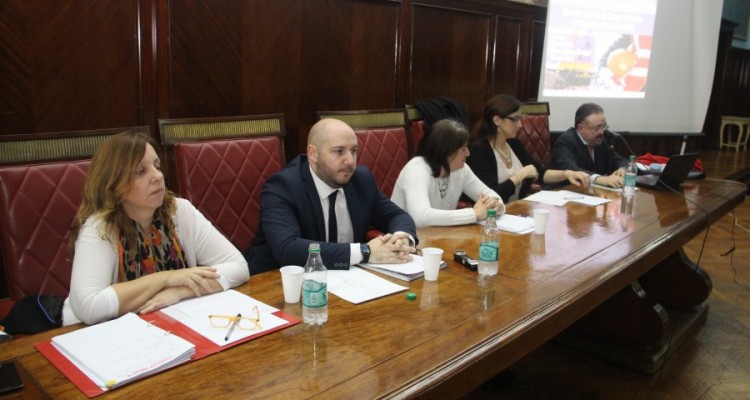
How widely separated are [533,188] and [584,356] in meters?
1.13

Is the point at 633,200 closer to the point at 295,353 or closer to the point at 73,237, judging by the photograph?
the point at 295,353

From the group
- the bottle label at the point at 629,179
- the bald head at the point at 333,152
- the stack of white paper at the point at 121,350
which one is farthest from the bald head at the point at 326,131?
the bottle label at the point at 629,179

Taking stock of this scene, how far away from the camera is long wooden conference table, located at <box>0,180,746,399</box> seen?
3.52ft

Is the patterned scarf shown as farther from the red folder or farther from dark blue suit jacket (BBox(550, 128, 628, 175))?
dark blue suit jacket (BBox(550, 128, 628, 175))

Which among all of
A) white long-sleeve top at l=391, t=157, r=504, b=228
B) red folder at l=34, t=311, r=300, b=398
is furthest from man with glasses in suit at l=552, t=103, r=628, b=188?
red folder at l=34, t=311, r=300, b=398

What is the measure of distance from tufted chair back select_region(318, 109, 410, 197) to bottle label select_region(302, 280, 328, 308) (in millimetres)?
1798

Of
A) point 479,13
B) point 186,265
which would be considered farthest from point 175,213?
point 479,13

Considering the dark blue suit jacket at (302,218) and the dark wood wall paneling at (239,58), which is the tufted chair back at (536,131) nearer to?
the dark wood wall paneling at (239,58)

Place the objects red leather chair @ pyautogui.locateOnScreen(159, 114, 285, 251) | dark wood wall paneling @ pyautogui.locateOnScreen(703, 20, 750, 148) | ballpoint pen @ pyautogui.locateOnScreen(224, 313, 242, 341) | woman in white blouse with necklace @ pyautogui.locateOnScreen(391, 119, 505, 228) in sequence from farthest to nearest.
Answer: dark wood wall paneling @ pyautogui.locateOnScreen(703, 20, 750, 148)
woman in white blouse with necklace @ pyautogui.locateOnScreen(391, 119, 505, 228)
red leather chair @ pyautogui.locateOnScreen(159, 114, 285, 251)
ballpoint pen @ pyautogui.locateOnScreen(224, 313, 242, 341)

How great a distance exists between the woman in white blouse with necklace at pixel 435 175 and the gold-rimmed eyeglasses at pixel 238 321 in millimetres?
1148

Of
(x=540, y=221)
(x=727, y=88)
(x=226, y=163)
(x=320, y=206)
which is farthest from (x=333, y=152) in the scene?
(x=727, y=88)

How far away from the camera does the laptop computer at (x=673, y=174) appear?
3.09 m

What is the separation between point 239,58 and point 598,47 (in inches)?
129

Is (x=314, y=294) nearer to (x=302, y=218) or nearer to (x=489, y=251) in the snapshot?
(x=489, y=251)
